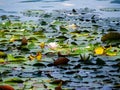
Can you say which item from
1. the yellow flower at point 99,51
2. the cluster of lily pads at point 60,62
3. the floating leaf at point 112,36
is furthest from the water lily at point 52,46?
the floating leaf at point 112,36

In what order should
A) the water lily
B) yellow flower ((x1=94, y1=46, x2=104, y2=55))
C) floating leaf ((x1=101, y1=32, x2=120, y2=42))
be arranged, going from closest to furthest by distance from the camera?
1. yellow flower ((x1=94, y1=46, x2=104, y2=55))
2. the water lily
3. floating leaf ((x1=101, y1=32, x2=120, y2=42))

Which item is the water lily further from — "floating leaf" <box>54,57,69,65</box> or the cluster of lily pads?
"floating leaf" <box>54,57,69,65</box>

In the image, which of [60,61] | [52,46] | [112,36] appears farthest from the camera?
[112,36]

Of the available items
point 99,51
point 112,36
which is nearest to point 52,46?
point 99,51

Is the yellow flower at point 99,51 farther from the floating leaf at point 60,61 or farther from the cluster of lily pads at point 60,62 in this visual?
the floating leaf at point 60,61

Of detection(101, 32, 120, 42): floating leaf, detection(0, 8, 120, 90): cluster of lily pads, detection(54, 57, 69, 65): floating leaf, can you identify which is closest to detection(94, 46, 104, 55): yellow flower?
detection(0, 8, 120, 90): cluster of lily pads

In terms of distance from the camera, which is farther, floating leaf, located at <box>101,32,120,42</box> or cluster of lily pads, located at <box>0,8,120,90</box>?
floating leaf, located at <box>101,32,120,42</box>

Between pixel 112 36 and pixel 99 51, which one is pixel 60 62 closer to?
pixel 99 51

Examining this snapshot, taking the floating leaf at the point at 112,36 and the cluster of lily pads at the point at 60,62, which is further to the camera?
the floating leaf at the point at 112,36

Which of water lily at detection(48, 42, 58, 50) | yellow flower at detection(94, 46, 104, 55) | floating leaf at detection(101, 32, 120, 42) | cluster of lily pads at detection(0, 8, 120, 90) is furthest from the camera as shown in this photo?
floating leaf at detection(101, 32, 120, 42)

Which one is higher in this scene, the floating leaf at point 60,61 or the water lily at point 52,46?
the water lily at point 52,46

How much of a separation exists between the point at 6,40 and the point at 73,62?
5.55ft

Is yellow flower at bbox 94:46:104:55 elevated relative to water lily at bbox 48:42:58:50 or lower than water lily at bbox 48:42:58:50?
lower

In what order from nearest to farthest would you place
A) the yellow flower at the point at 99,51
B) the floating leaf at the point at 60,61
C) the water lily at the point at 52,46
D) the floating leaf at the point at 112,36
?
the floating leaf at the point at 60,61
the yellow flower at the point at 99,51
the water lily at the point at 52,46
the floating leaf at the point at 112,36
